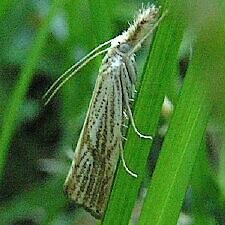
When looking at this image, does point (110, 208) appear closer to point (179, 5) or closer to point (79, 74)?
point (179, 5)

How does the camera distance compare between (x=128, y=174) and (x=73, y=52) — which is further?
(x=73, y=52)

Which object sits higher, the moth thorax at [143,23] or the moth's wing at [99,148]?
the moth thorax at [143,23]

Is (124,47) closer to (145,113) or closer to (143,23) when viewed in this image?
(143,23)

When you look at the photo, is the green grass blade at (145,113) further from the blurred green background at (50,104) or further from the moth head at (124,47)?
the blurred green background at (50,104)

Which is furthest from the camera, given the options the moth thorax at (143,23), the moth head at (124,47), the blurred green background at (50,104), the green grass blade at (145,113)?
the blurred green background at (50,104)

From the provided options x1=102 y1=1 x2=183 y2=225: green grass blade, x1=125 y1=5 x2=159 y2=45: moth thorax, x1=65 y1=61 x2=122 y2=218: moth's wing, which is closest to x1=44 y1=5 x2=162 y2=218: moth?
x1=65 y1=61 x2=122 y2=218: moth's wing

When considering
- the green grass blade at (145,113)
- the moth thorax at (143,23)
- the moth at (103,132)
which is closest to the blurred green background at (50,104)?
the moth at (103,132)

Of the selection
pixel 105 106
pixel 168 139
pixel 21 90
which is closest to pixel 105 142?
pixel 105 106
